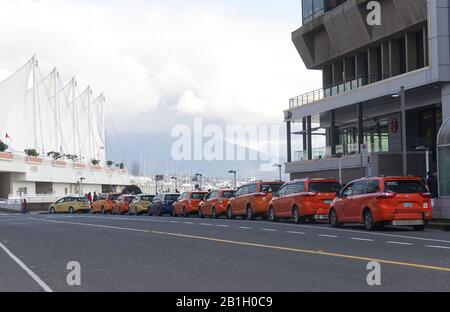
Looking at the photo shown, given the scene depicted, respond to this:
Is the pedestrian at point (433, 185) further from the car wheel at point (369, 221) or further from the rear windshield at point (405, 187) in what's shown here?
the car wheel at point (369, 221)

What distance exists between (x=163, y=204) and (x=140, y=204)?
431 cm

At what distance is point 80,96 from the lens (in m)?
149

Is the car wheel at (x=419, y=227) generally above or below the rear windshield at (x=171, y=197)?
below

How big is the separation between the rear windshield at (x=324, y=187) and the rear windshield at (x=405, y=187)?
5465 millimetres

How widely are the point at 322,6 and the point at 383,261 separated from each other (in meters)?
45.1

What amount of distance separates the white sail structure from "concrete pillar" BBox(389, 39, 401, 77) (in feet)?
202

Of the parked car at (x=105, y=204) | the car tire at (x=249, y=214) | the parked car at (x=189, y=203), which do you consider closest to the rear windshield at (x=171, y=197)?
the parked car at (x=189, y=203)

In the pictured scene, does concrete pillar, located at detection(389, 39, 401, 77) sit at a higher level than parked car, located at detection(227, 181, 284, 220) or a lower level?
higher

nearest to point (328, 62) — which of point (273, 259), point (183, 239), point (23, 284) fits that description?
point (183, 239)

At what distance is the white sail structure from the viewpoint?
358ft

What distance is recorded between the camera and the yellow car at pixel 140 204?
4809 cm

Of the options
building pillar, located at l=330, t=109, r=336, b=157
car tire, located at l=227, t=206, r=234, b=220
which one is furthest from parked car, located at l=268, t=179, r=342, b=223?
building pillar, located at l=330, t=109, r=336, b=157

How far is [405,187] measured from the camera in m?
22.5

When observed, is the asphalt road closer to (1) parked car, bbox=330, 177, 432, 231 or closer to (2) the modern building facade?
(1) parked car, bbox=330, 177, 432, 231
